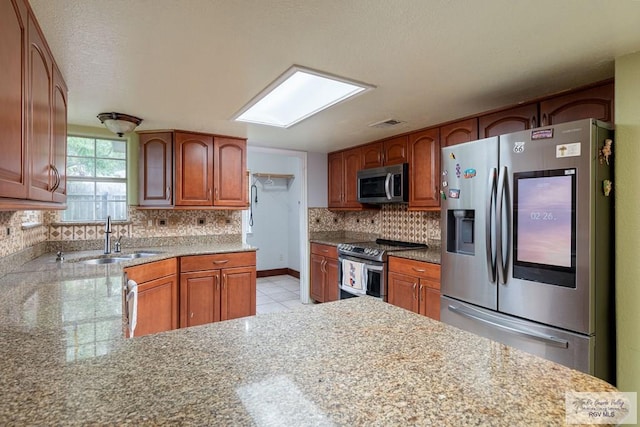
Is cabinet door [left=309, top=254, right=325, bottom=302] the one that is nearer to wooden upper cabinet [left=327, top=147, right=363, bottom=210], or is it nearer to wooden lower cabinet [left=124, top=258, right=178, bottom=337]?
wooden upper cabinet [left=327, top=147, right=363, bottom=210]

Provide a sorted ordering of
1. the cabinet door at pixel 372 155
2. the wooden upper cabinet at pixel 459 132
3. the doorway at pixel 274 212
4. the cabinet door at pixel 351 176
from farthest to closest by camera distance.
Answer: the doorway at pixel 274 212 < the cabinet door at pixel 351 176 < the cabinet door at pixel 372 155 < the wooden upper cabinet at pixel 459 132

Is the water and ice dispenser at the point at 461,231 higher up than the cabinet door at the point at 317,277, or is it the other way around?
the water and ice dispenser at the point at 461,231

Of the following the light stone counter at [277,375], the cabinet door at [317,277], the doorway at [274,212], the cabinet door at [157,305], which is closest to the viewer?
the light stone counter at [277,375]

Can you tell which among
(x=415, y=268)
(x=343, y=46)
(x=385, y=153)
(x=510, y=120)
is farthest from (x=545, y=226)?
(x=385, y=153)

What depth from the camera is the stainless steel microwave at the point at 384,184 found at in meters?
3.45

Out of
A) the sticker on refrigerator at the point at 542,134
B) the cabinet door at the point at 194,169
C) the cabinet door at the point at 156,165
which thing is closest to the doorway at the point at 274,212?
the cabinet door at the point at 194,169

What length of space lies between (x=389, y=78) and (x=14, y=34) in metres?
1.69

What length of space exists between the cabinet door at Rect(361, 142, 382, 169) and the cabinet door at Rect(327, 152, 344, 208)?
46 centimetres

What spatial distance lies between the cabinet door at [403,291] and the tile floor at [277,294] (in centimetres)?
132

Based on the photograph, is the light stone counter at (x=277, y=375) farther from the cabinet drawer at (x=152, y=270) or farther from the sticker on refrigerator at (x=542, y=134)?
the sticker on refrigerator at (x=542, y=134)

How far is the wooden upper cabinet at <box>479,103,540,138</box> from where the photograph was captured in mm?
2336

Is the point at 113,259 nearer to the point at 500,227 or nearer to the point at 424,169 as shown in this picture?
the point at 424,169

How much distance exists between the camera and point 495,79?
79.0 inches

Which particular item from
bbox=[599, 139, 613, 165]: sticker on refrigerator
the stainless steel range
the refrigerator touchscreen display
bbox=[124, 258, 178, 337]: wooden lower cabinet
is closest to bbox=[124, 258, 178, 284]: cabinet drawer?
bbox=[124, 258, 178, 337]: wooden lower cabinet
